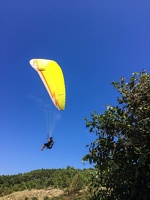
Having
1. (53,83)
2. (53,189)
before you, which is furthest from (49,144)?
(53,189)

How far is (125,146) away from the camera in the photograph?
31.6 ft

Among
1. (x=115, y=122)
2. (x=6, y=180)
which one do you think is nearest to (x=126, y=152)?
(x=115, y=122)

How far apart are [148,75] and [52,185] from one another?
29.2 m

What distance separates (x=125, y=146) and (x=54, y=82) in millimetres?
7564

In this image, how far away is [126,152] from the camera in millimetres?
9539

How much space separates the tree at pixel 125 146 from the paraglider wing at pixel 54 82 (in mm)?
5486

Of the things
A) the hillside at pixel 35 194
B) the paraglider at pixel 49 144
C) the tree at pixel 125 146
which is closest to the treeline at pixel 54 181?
the hillside at pixel 35 194

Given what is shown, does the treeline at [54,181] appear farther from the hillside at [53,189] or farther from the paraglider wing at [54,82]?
the paraglider wing at [54,82]

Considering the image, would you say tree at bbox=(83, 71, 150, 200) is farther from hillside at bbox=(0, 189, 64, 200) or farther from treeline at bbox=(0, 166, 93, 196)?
hillside at bbox=(0, 189, 64, 200)

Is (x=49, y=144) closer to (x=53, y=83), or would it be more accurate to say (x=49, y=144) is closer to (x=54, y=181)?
(x=53, y=83)

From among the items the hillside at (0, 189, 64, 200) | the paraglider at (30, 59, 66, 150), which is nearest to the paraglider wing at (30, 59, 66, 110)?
the paraglider at (30, 59, 66, 150)

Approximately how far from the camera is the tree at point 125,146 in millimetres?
9173

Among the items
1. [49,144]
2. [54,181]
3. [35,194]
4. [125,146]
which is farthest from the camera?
[54,181]

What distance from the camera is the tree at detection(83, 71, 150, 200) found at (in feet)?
30.1
